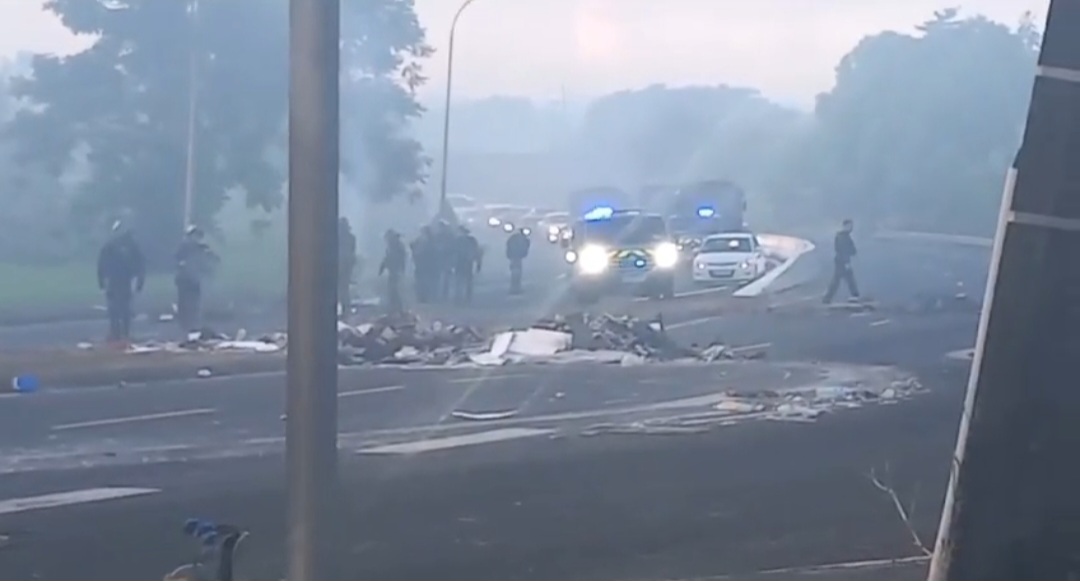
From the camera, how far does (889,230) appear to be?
4402mm

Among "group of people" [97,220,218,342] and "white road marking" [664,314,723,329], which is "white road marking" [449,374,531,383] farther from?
"group of people" [97,220,218,342]

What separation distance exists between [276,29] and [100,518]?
1346 mm

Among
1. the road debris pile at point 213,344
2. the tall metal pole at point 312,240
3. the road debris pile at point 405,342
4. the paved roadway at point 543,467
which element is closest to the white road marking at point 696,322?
the paved roadway at point 543,467

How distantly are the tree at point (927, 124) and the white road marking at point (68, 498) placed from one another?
79.1 inches

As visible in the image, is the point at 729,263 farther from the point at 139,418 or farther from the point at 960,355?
the point at 139,418

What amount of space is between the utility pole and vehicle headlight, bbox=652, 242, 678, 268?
1.48 m

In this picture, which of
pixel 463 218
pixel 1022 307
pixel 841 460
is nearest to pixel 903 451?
pixel 841 460

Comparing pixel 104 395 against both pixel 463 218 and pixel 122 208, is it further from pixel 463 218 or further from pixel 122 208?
pixel 463 218

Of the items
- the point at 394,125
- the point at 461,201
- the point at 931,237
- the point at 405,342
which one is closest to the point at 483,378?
the point at 405,342

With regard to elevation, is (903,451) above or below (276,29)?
below

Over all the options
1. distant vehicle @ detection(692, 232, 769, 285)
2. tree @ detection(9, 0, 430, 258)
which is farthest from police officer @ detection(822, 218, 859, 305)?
tree @ detection(9, 0, 430, 258)

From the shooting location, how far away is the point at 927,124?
14.6 feet

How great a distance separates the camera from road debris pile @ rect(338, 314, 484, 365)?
4.11 m

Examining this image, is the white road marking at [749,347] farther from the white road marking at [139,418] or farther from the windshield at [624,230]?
the white road marking at [139,418]
